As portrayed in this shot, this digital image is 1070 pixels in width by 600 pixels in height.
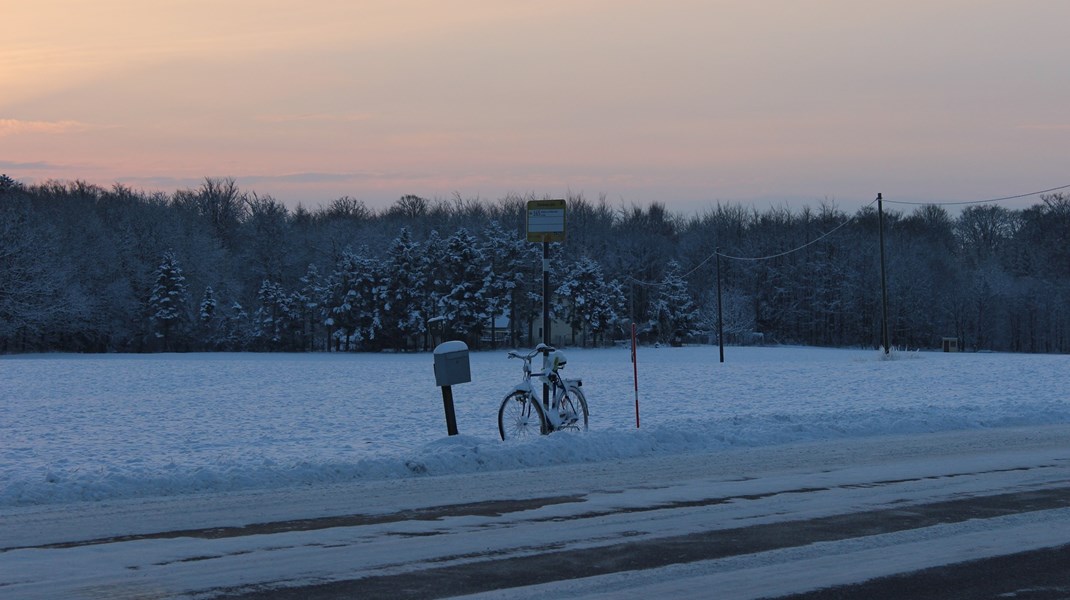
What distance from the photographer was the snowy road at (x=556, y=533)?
20.6 feet

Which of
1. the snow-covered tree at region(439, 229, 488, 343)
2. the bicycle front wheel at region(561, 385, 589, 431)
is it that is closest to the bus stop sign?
the bicycle front wheel at region(561, 385, 589, 431)

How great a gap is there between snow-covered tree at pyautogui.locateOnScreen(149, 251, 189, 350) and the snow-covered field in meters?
53.7

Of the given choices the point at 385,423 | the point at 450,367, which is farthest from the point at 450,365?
the point at 385,423

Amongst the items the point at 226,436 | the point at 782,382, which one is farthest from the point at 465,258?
the point at 226,436

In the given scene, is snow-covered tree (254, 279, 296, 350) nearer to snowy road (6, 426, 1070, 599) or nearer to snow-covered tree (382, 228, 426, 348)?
snow-covered tree (382, 228, 426, 348)

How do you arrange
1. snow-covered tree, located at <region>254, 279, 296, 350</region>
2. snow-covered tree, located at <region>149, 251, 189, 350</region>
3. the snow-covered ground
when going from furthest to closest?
1. snow-covered tree, located at <region>254, 279, 296, 350</region>
2. snow-covered tree, located at <region>149, 251, 189, 350</region>
3. the snow-covered ground

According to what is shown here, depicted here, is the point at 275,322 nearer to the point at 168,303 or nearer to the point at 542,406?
the point at 168,303

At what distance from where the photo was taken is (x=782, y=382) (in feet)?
103

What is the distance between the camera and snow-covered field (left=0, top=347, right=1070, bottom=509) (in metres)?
10.6

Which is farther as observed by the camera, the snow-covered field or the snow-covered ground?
the snow-covered field

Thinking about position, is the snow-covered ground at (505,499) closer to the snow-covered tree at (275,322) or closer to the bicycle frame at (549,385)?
the bicycle frame at (549,385)

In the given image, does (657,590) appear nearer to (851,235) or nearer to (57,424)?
(57,424)

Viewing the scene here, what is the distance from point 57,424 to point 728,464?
12606 mm

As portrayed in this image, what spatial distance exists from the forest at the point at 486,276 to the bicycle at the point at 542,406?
56.3m
